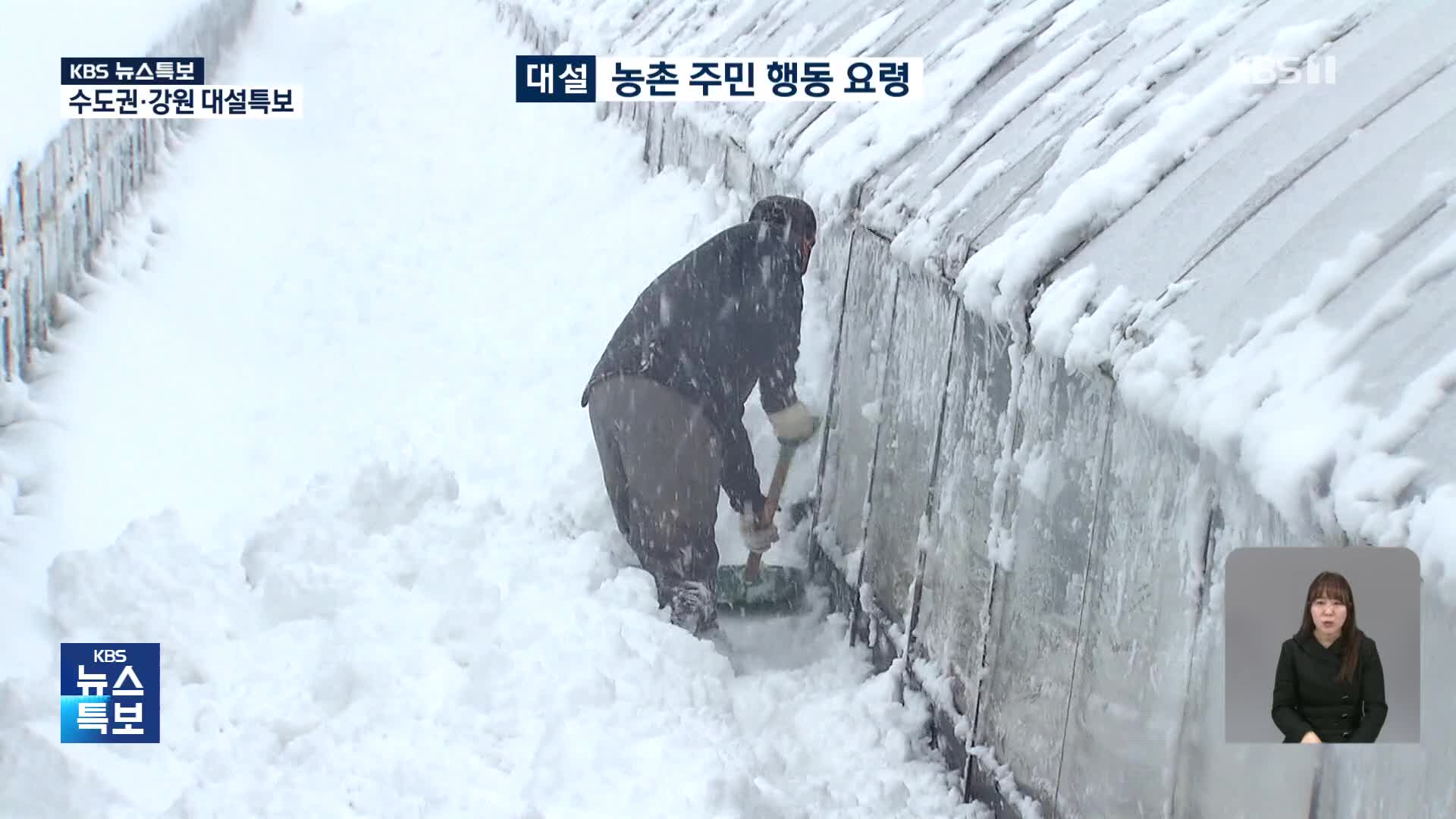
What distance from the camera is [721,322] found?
18.6 feet

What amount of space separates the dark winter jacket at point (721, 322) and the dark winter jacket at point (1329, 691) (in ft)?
10.3

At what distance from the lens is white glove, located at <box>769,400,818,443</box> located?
5.87 metres

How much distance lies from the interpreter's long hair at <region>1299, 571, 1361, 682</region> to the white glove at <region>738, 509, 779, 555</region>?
3489 millimetres

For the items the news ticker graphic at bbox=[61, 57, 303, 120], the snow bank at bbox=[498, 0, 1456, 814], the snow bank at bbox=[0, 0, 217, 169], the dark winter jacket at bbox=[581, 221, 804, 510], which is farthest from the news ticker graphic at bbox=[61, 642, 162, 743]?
the news ticker graphic at bbox=[61, 57, 303, 120]

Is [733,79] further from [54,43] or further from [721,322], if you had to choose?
[54,43]

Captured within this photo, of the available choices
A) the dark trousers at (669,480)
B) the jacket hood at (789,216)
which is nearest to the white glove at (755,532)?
the dark trousers at (669,480)

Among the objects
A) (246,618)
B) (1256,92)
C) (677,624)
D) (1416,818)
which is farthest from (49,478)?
(1416,818)

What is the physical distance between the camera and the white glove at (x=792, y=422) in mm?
5871

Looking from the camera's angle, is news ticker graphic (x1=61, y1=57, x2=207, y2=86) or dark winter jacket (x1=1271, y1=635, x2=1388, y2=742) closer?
dark winter jacket (x1=1271, y1=635, x2=1388, y2=742)

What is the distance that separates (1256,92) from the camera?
419cm

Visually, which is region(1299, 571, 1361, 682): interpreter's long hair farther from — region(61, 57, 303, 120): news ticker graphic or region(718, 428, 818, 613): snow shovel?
region(61, 57, 303, 120): news ticker graphic

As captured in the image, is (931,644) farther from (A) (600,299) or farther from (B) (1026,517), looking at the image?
(A) (600,299)

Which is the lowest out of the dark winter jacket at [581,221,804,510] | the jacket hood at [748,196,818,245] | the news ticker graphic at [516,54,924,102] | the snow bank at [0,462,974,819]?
the snow bank at [0,462,974,819]

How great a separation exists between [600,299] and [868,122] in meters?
2.99
